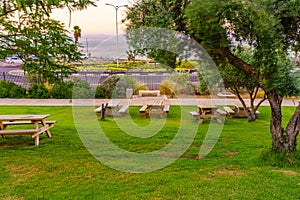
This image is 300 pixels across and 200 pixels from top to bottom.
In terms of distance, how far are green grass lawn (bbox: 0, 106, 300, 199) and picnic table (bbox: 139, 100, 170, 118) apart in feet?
11.1

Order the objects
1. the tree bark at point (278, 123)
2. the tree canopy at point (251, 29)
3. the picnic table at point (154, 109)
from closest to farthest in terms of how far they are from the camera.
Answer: the tree canopy at point (251, 29)
the tree bark at point (278, 123)
the picnic table at point (154, 109)

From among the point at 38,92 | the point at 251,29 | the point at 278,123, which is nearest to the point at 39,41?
the point at 251,29

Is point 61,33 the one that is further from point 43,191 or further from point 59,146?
point 43,191

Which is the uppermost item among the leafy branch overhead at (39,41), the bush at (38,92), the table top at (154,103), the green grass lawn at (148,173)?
the leafy branch overhead at (39,41)

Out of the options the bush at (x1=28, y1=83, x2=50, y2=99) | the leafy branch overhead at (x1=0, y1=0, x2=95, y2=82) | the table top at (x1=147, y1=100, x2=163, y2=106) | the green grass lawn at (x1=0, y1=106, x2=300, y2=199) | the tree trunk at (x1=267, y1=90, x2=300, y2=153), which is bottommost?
the green grass lawn at (x1=0, y1=106, x2=300, y2=199)

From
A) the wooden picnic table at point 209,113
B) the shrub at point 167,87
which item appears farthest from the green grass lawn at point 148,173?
the shrub at point 167,87

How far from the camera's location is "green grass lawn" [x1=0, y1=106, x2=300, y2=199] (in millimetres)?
4527

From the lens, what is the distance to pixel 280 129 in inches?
227

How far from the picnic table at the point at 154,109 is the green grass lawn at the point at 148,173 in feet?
11.1

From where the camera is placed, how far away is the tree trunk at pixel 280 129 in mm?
5664

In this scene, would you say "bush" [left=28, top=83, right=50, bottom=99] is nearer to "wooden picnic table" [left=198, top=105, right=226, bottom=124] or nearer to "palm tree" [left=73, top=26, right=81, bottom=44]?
"wooden picnic table" [left=198, top=105, right=226, bottom=124]

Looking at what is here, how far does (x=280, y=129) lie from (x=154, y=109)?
23.3 ft

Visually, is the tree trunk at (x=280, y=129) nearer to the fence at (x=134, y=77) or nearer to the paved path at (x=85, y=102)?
the paved path at (x=85, y=102)

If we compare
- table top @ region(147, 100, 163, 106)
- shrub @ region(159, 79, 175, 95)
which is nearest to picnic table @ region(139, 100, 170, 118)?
table top @ region(147, 100, 163, 106)
